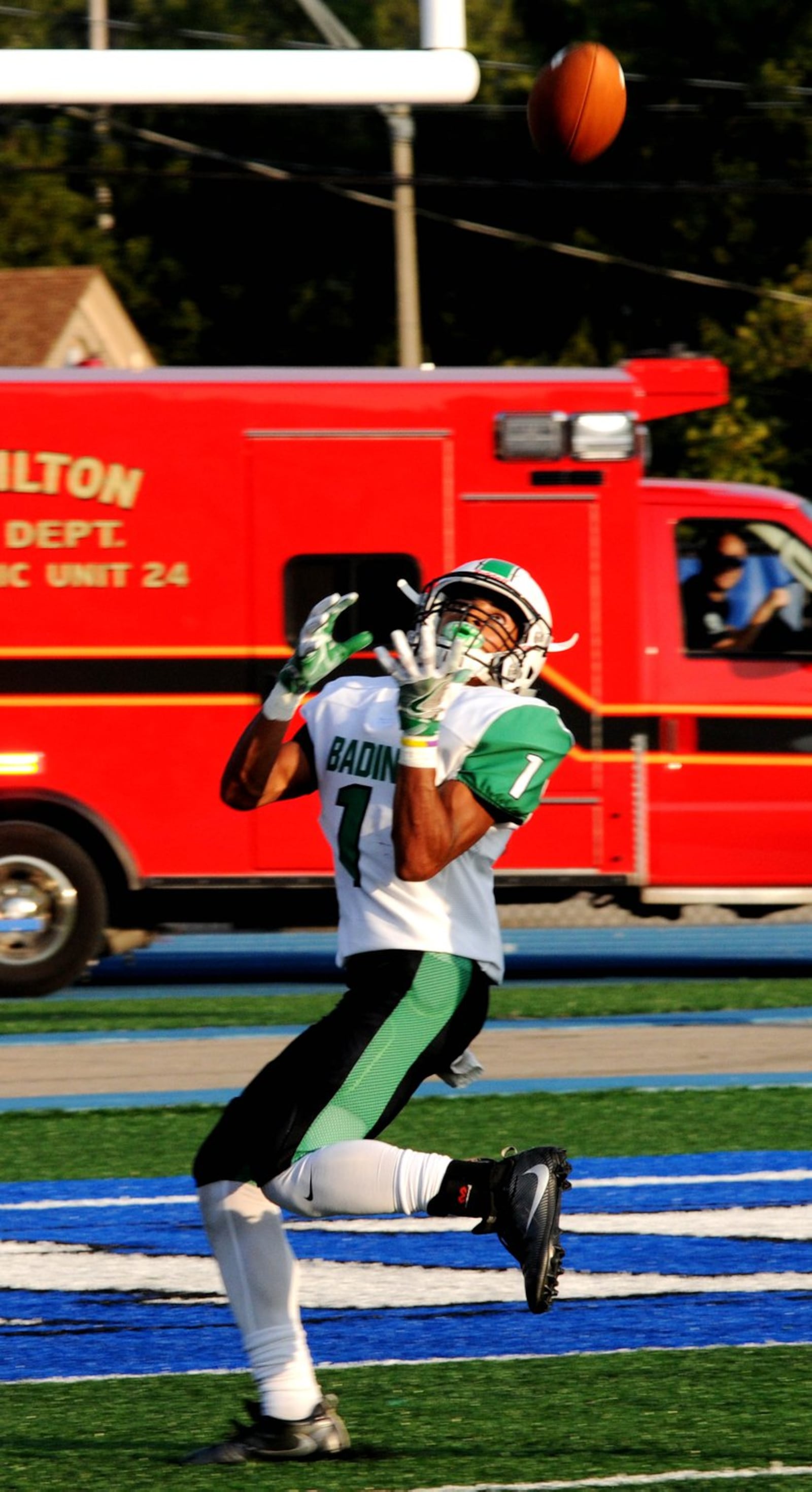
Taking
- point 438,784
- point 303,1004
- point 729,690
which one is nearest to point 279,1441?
point 438,784

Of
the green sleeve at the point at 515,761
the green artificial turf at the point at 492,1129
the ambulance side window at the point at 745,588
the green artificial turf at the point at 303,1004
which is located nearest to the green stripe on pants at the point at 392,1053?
the green sleeve at the point at 515,761

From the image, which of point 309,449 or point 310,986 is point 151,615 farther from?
point 310,986

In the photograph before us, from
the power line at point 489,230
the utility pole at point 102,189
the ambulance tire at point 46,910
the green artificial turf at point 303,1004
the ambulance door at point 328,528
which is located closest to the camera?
the green artificial turf at point 303,1004

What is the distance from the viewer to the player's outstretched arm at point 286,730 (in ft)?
15.0

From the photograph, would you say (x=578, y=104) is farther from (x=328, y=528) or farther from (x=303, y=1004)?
(x=303, y=1004)

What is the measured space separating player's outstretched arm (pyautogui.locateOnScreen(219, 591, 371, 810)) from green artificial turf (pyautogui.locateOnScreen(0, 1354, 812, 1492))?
125cm

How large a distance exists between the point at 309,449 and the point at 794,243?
2916 cm

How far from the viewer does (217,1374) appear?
5.26 metres

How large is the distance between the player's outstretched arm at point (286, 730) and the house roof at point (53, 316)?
93.8 feet

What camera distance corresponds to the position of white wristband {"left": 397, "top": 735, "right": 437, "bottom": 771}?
4.27 metres

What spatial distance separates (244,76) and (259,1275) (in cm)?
458

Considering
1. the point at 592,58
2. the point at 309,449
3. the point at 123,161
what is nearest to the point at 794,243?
the point at 123,161

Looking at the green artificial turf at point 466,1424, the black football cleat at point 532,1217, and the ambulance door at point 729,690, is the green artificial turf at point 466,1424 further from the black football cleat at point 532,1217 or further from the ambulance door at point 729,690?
the ambulance door at point 729,690

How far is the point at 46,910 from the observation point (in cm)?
1220
